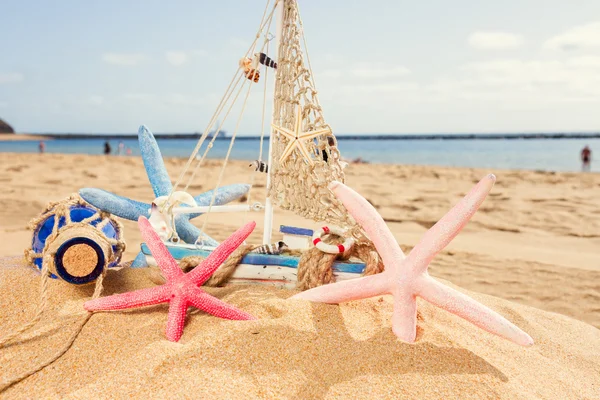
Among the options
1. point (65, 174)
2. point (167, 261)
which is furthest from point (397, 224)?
point (65, 174)

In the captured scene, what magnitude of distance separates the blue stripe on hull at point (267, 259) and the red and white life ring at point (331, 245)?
101 millimetres

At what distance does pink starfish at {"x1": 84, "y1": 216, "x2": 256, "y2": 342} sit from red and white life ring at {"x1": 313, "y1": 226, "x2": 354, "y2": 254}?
453 millimetres

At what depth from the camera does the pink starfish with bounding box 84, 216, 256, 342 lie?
9.05ft

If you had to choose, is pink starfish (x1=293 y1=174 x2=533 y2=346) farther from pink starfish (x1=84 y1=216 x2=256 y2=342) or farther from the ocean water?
the ocean water

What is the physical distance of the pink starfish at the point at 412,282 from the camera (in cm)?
256

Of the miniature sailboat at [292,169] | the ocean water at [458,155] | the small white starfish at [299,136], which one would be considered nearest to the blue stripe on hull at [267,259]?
the miniature sailboat at [292,169]

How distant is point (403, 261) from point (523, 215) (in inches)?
237

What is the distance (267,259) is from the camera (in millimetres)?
3266

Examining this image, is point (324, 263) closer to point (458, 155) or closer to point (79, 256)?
point (79, 256)

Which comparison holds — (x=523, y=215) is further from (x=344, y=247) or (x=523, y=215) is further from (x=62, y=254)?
(x=62, y=254)

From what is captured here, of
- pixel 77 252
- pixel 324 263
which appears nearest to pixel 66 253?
pixel 77 252

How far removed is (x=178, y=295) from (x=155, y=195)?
143cm

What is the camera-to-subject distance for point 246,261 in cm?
329

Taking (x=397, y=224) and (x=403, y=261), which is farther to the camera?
(x=397, y=224)
